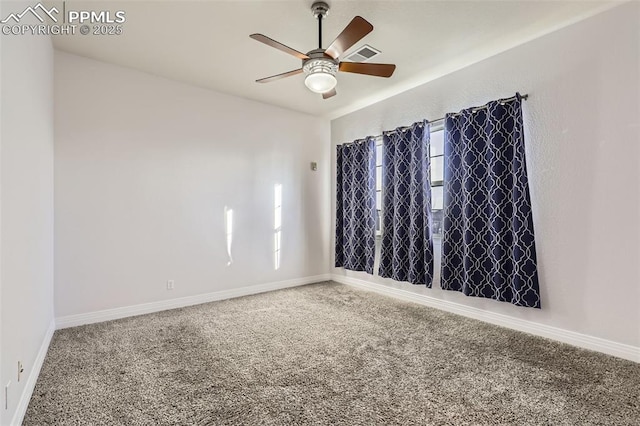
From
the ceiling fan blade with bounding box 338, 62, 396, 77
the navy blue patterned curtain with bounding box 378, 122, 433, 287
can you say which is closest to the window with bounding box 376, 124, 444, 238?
the navy blue patterned curtain with bounding box 378, 122, 433, 287

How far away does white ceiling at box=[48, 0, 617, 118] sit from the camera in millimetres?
2525

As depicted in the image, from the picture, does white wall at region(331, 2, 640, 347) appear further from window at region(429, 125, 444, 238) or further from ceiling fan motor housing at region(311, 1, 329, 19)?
ceiling fan motor housing at region(311, 1, 329, 19)

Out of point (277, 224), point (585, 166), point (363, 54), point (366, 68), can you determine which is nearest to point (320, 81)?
point (366, 68)

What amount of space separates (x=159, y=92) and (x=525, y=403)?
444cm

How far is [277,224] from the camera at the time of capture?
15.6 ft

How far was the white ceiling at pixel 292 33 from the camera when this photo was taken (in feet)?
8.29

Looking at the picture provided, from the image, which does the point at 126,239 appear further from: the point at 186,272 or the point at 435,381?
the point at 435,381

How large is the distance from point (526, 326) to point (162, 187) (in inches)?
163

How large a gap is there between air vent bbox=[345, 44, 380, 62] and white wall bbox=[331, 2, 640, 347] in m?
1.27

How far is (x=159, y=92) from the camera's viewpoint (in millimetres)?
3740

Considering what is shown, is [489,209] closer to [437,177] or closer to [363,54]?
[437,177]

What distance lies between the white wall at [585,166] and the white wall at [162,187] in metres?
2.98

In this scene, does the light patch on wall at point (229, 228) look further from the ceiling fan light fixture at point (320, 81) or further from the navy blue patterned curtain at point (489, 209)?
the navy blue patterned curtain at point (489, 209)

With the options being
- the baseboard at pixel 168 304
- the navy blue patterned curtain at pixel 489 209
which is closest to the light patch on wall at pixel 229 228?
the baseboard at pixel 168 304
